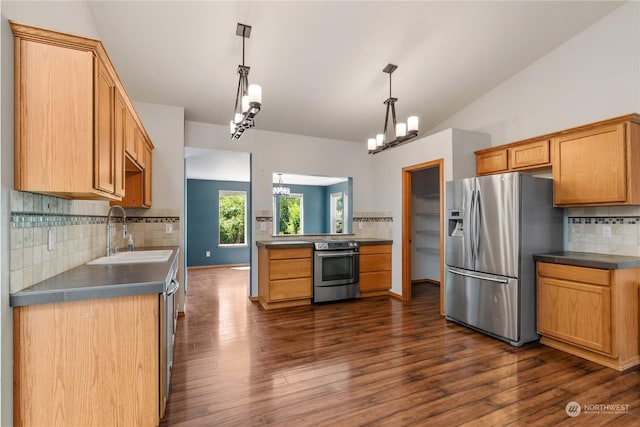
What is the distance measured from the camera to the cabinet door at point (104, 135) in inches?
66.1

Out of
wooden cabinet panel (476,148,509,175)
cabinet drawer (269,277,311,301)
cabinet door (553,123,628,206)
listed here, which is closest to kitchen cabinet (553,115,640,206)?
cabinet door (553,123,628,206)

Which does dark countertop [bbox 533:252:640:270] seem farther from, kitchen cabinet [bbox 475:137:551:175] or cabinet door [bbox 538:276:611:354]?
kitchen cabinet [bbox 475:137:551:175]

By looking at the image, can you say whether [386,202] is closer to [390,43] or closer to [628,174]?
[390,43]

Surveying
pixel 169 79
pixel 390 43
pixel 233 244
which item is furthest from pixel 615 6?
pixel 233 244

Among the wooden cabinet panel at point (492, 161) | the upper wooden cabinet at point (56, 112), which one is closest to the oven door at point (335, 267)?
the wooden cabinet panel at point (492, 161)

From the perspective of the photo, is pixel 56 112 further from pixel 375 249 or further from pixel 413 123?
pixel 375 249

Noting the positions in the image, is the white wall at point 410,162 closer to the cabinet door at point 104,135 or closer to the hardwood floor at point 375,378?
the hardwood floor at point 375,378

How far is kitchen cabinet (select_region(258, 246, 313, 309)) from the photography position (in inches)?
165

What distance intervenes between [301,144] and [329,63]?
68.5 inches

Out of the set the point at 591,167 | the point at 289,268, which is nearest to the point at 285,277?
the point at 289,268

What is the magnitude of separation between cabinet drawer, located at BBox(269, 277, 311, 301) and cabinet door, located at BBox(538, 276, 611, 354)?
2.72m

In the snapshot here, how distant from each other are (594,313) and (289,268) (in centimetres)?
323

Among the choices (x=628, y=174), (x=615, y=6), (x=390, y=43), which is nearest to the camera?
(x=628, y=174)

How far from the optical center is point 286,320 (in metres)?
3.73
